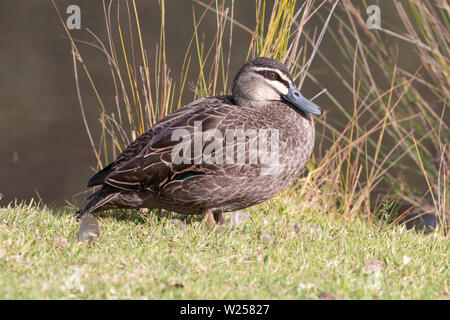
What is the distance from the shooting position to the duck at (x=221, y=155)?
16.6ft

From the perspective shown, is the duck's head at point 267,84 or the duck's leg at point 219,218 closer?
the duck's head at point 267,84

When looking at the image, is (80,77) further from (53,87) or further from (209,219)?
(209,219)

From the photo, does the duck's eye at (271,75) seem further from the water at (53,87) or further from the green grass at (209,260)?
the water at (53,87)

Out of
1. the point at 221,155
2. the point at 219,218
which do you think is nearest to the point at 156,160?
the point at 221,155

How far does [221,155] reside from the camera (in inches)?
199

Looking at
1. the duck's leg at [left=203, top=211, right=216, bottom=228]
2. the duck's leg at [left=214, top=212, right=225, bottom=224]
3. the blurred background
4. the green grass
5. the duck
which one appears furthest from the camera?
the blurred background

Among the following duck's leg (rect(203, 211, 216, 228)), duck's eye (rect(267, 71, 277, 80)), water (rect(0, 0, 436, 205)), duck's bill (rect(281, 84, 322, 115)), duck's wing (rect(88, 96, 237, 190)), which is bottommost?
water (rect(0, 0, 436, 205))

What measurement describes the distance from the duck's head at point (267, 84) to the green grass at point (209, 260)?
3.18ft

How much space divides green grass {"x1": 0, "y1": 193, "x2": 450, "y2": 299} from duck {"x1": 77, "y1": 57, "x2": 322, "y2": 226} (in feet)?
0.74

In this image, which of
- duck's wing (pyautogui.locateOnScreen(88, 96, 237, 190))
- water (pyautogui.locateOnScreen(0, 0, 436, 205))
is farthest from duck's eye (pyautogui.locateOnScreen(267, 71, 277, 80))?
water (pyautogui.locateOnScreen(0, 0, 436, 205))

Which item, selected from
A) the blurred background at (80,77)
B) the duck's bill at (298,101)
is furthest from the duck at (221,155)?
the blurred background at (80,77)

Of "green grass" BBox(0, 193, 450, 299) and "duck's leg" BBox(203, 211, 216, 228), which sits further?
"duck's leg" BBox(203, 211, 216, 228)

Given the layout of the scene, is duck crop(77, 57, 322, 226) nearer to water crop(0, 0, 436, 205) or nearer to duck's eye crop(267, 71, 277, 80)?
duck's eye crop(267, 71, 277, 80)

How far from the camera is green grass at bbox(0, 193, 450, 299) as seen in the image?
3898 mm
